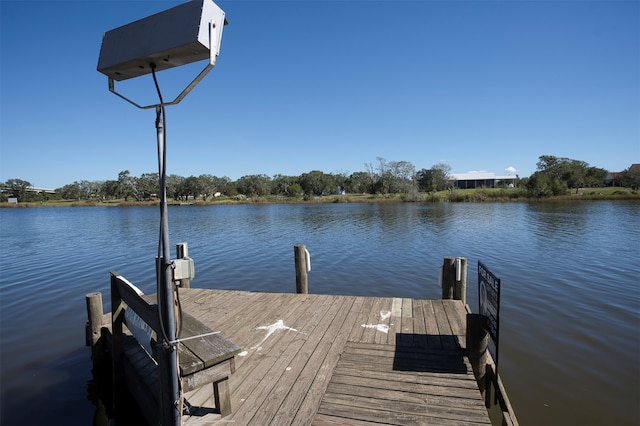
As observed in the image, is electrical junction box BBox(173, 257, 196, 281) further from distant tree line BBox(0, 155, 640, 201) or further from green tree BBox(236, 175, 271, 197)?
green tree BBox(236, 175, 271, 197)

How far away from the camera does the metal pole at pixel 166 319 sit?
8.24 feet

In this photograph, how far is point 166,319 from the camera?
8.62 ft

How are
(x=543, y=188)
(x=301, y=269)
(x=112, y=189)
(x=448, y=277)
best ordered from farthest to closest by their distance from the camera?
(x=112, y=189) < (x=543, y=188) < (x=301, y=269) < (x=448, y=277)

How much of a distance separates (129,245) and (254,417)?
21.0 metres

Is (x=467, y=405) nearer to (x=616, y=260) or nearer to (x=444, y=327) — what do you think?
(x=444, y=327)

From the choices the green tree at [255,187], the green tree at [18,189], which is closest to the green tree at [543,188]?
the green tree at [255,187]

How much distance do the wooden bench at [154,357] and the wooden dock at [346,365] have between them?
48 centimetres

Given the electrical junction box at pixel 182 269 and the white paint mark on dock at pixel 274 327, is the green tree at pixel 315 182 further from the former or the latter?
the electrical junction box at pixel 182 269

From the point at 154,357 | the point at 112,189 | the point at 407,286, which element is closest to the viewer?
the point at 154,357

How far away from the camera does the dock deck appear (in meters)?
3.47

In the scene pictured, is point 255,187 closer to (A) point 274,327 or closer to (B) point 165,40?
(A) point 274,327

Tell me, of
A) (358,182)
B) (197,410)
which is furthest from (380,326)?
(358,182)

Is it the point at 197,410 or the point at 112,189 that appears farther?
the point at 112,189

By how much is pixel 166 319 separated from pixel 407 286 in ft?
33.3
